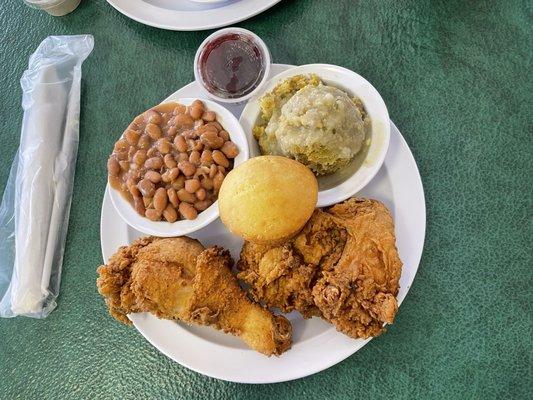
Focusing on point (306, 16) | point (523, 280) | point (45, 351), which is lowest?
point (45, 351)

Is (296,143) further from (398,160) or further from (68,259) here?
(68,259)

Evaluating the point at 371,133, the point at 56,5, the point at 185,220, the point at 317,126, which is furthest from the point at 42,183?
the point at 371,133

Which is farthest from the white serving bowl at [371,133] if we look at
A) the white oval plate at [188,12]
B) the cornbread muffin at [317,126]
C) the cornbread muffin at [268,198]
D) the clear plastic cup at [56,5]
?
the clear plastic cup at [56,5]

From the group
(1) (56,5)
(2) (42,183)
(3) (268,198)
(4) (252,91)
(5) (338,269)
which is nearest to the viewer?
(3) (268,198)

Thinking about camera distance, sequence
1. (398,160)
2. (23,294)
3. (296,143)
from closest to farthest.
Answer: (296,143) < (398,160) < (23,294)

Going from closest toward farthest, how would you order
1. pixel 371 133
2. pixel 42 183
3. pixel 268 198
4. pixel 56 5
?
1. pixel 268 198
2. pixel 371 133
3. pixel 42 183
4. pixel 56 5

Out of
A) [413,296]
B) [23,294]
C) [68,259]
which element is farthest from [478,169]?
[23,294]

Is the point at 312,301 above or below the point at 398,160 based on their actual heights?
below

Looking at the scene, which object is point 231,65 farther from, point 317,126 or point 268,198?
point 268,198
